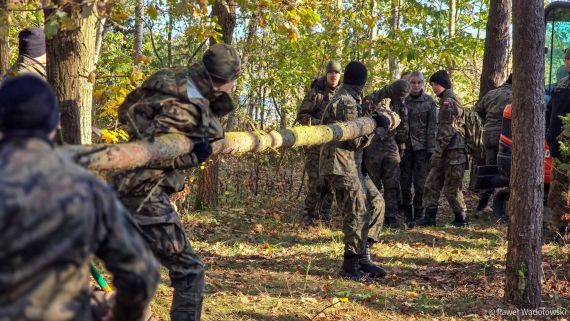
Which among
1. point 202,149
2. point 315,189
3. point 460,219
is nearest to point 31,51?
point 202,149

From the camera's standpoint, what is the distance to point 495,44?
1316 centimetres

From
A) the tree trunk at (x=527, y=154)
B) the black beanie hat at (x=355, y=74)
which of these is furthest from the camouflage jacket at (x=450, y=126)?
the tree trunk at (x=527, y=154)

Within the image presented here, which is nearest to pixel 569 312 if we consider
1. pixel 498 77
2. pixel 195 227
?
pixel 195 227

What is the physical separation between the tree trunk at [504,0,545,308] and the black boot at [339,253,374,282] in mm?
1813

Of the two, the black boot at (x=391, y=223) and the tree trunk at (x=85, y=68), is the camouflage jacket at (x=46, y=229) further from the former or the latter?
the black boot at (x=391, y=223)

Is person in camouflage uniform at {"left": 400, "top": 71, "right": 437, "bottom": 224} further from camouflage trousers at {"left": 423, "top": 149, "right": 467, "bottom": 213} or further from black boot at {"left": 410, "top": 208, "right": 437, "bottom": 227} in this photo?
camouflage trousers at {"left": 423, "top": 149, "right": 467, "bottom": 213}

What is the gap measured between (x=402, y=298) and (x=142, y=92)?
3.44 m

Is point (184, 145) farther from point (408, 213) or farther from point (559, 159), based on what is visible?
point (408, 213)

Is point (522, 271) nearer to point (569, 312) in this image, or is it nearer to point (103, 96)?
point (569, 312)

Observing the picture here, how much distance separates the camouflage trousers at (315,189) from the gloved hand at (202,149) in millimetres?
6182

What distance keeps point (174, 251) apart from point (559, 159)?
234 inches

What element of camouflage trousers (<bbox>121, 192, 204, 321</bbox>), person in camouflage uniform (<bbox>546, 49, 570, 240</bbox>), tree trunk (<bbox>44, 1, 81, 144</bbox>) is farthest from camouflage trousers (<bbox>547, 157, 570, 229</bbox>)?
tree trunk (<bbox>44, 1, 81, 144</bbox>)

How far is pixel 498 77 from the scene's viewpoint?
13297mm

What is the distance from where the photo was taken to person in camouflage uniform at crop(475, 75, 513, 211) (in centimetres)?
1159
